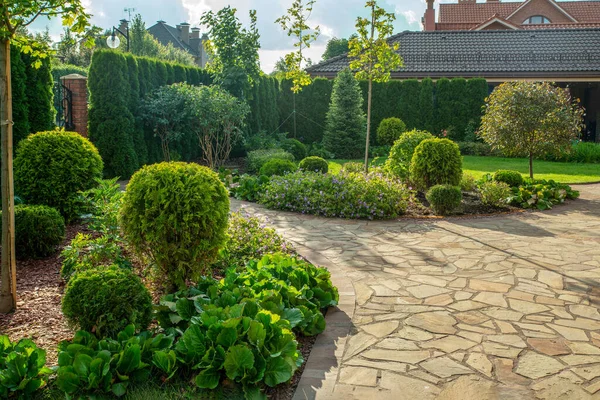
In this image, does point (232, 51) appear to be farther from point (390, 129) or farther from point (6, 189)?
point (6, 189)

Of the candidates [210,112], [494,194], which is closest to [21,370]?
[494,194]

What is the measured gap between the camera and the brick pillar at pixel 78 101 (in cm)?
1177

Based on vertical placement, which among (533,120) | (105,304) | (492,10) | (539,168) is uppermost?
(492,10)

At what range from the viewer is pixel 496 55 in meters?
23.6

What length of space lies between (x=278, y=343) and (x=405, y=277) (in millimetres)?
2336

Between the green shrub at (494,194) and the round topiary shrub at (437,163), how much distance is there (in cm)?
52

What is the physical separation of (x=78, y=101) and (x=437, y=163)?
745 centimetres

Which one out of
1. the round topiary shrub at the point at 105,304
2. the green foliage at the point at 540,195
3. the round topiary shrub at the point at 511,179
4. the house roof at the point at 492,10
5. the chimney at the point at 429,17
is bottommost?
the round topiary shrub at the point at 105,304

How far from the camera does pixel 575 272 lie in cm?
561

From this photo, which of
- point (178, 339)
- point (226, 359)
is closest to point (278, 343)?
point (226, 359)

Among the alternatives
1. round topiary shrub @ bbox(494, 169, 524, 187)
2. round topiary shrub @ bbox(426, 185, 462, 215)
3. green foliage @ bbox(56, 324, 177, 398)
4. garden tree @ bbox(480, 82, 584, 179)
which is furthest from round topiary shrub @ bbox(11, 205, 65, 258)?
garden tree @ bbox(480, 82, 584, 179)

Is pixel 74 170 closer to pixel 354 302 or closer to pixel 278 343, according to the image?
pixel 354 302

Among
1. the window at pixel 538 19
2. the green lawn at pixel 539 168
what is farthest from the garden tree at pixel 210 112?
the window at pixel 538 19

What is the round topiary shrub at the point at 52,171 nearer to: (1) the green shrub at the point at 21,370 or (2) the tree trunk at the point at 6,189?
(2) the tree trunk at the point at 6,189
